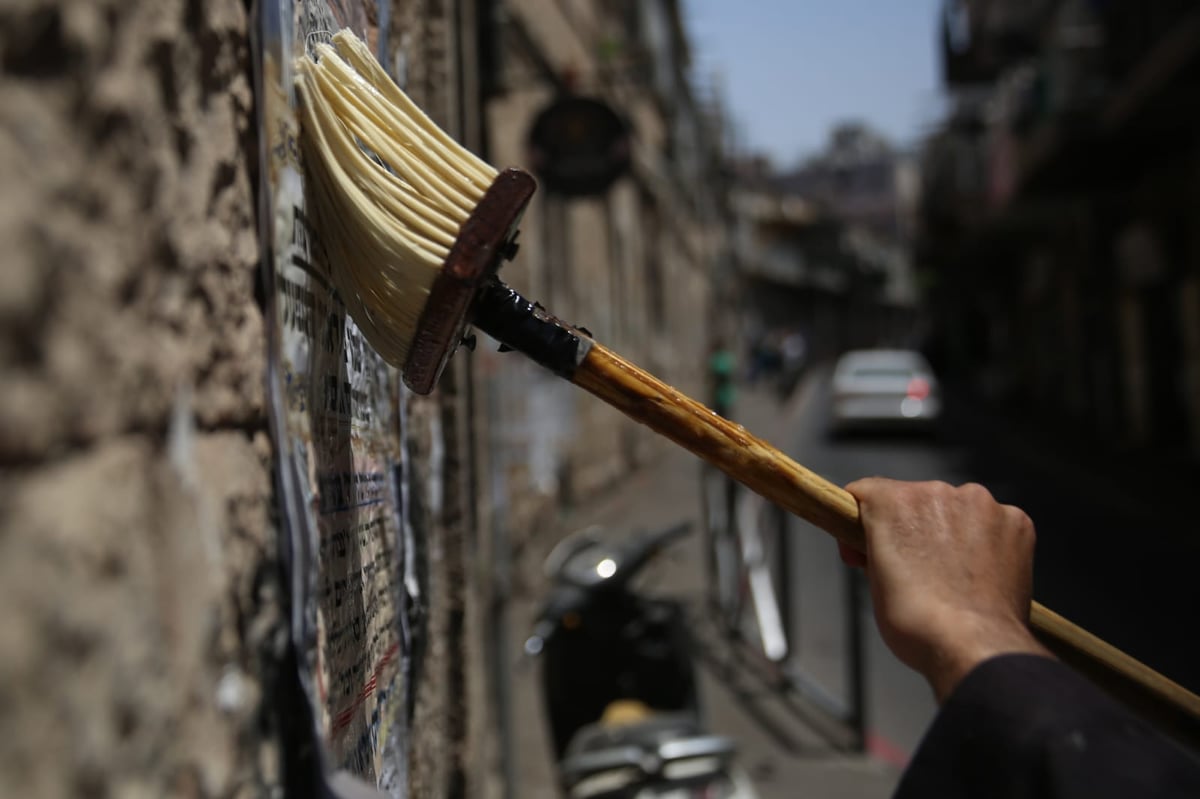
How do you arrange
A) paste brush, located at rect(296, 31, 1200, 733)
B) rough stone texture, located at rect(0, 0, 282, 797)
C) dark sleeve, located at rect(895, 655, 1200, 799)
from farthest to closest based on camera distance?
paste brush, located at rect(296, 31, 1200, 733) < dark sleeve, located at rect(895, 655, 1200, 799) < rough stone texture, located at rect(0, 0, 282, 797)

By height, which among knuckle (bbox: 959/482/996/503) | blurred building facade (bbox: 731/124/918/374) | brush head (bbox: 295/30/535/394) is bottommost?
knuckle (bbox: 959/482/996/503)

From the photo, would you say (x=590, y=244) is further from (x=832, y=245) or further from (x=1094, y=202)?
(x=832, y=245)

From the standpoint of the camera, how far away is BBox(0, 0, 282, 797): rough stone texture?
0.57 m

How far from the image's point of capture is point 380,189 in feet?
3.48

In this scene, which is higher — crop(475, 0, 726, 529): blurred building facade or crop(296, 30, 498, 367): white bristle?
crop(475, 0, 726, 529): blurred building facade

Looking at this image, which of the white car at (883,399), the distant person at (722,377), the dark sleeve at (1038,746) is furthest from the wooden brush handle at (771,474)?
the white car at (883,399)

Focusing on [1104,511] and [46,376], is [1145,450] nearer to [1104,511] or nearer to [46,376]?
[1104,511]

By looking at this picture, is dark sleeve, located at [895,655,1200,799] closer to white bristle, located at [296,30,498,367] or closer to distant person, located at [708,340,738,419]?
white bristle, located at [296,30,498,367]

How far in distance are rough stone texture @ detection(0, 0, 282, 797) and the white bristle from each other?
0.15m

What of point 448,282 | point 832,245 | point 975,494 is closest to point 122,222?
point 448,282

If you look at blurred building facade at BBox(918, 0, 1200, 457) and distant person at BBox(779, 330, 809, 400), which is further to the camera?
distant person at BBox(779, 330, 809, 400)

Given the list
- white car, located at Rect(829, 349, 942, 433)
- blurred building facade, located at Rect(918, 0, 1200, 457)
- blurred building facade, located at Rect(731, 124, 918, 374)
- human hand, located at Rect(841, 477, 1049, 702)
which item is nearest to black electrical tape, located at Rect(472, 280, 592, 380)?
human hand, located at Rect(841, 477, 1049, 702)

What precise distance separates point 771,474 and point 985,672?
298mm

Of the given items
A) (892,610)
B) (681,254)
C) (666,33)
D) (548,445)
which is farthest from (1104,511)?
(666,33)
